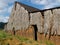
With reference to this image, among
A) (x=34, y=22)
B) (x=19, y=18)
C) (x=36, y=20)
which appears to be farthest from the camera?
(x=19, y=18)

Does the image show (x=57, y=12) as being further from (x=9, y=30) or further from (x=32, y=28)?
(x=9, y=30)

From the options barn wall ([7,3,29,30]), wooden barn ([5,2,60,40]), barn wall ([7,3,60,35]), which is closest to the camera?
barn wall ([7,3,60,35])

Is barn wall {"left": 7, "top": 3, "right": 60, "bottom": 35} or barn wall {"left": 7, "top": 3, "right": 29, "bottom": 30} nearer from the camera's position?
barn wall {"left": 7, "top": 3, "right": 60, "bottom": 35}

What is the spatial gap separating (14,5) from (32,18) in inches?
254

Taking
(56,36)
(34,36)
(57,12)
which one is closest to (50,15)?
(57,12)

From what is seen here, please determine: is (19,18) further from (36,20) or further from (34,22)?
(36,20)

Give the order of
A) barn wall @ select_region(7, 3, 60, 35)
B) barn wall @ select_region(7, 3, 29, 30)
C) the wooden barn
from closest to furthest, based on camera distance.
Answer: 1. barn wall @ select_region(7, 3, 60, 35)
2. the wooden barn
3. barn wall @ select_region(7, 3, 29, 30)

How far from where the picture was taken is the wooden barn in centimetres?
1720

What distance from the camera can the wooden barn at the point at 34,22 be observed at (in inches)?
677

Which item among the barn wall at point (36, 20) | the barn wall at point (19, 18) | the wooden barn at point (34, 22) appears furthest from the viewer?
the barn wall at point (19, 18)

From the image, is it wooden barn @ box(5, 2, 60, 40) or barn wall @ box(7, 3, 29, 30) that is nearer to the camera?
wooden barn @ box(5, 2, 60, 40)

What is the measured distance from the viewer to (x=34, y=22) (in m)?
20.4

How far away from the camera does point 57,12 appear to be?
55.4 ft

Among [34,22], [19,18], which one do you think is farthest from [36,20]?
[19,18]
